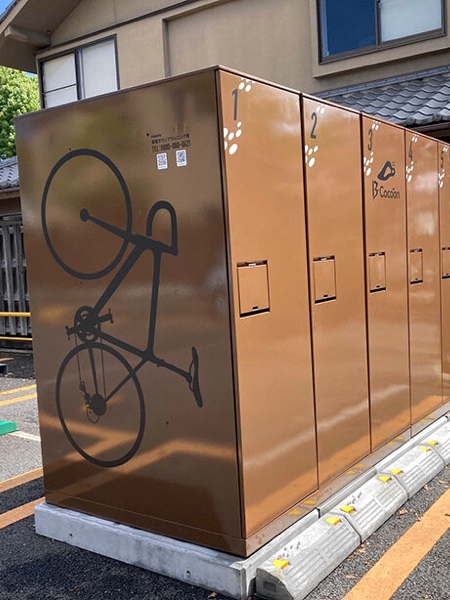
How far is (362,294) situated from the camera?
3746mm

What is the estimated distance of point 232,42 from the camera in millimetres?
10656

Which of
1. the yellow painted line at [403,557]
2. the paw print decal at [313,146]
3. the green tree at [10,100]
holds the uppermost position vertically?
the green tree at [10,100]

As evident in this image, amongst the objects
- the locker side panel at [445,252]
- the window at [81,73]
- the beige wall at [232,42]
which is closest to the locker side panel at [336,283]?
the locker side panel at [445,252]

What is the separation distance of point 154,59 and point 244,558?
1042 centimetres

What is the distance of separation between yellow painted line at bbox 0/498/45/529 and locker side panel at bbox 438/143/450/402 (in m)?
3.21

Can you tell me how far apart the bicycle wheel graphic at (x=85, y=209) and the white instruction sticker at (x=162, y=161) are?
0.23 meters

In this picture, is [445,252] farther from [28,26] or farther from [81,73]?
[28,26]

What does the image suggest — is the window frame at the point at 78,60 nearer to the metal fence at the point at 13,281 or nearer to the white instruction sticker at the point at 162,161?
the metal fence at the point at 13,281

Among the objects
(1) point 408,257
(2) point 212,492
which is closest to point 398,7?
(1) point 408,257

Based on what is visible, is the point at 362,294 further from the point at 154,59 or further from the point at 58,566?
the point at 154,59

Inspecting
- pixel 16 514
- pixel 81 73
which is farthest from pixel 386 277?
pixel 81 73

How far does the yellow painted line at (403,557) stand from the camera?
109 inches

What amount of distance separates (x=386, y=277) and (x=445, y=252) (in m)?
1.28

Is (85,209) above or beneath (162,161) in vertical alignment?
beneath
